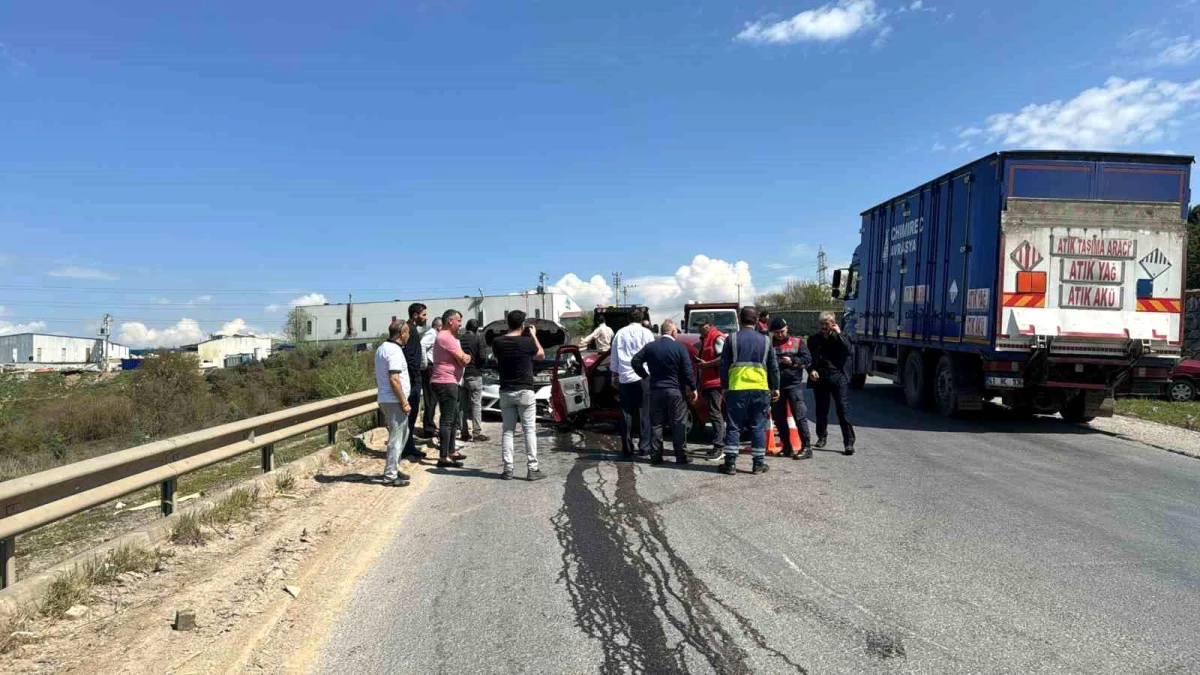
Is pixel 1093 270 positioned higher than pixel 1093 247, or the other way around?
pixel 1093 247

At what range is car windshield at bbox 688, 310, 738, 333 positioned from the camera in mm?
16266

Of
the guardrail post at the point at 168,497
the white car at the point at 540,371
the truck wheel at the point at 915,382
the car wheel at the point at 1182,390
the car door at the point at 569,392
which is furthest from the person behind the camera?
the car wheel at the point at 1182,390

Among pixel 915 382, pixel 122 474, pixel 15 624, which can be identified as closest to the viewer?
pixel 15 624

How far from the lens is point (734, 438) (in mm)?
7812

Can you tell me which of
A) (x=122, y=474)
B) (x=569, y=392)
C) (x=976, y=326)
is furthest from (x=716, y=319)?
(x=122, y=474)

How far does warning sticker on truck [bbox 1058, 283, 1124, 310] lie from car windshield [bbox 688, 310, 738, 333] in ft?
21.2

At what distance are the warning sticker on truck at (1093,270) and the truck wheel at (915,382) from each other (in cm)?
343

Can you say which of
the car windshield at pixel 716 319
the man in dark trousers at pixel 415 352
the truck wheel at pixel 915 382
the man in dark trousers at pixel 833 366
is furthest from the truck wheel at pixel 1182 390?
the man in dark trousers at pixel 415 352

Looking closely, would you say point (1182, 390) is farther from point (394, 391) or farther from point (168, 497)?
point (168, 497)

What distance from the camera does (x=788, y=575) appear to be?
4738mm

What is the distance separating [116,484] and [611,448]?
19.1 feet

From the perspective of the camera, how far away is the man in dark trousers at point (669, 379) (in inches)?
329

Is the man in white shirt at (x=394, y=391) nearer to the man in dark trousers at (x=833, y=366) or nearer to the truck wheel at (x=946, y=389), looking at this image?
the man in dark trousers at (x=833, y=366)

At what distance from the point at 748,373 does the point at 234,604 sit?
17.2 feet
